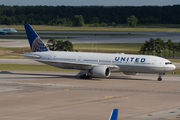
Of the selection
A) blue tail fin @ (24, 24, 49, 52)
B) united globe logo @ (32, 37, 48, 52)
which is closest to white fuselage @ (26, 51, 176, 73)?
united globe logo @ (32, 37, 48, 52)

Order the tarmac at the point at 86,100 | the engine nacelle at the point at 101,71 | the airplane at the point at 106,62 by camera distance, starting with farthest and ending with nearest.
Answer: the engine nacelle at the point at 101,71 < the airplane at the point at 106,62 < the tarmac at the point at 86,100

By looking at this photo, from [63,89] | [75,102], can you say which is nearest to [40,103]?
[75,102]

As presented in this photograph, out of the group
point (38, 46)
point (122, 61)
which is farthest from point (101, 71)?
point (38, 46)

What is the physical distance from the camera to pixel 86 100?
34.1 metres

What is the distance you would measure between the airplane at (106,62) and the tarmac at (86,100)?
2.60 m

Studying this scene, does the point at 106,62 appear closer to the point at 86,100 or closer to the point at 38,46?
the point at 38,46

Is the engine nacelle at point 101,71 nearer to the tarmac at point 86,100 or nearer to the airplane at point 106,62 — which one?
A: the airplane at point 106,62

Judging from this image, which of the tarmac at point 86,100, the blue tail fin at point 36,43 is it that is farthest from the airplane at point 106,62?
the tarmac at point 86,100

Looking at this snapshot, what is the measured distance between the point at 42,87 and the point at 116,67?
1409cm

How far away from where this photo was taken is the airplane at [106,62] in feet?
165

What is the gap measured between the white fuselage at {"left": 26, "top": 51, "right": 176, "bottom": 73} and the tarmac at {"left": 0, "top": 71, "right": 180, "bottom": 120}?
109 inches

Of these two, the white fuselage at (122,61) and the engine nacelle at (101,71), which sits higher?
the white fuselage at (122,61)

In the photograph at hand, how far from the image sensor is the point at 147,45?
342 ft

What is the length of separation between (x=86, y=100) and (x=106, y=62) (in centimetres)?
1958
